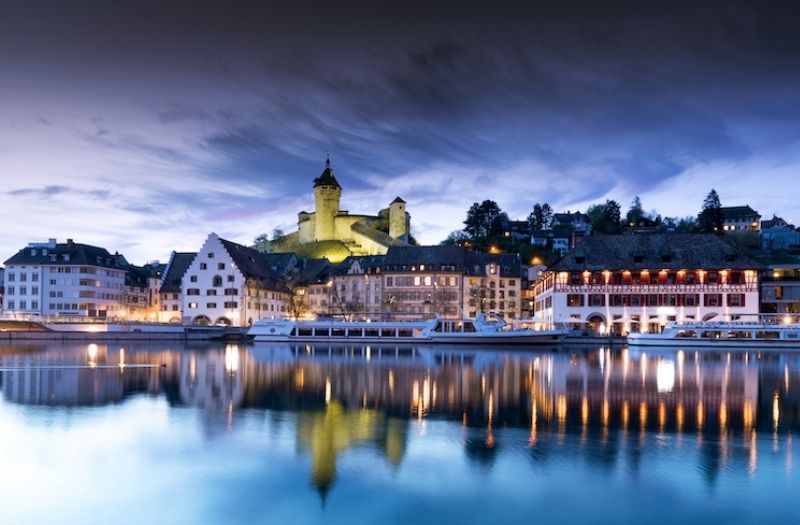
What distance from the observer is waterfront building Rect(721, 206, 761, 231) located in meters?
135

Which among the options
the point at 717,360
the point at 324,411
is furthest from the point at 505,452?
the point at 717,360

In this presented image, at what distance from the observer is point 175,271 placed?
9356cm

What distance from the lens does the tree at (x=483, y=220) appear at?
132000mm

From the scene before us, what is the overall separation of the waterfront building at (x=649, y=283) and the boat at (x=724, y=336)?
480 cm

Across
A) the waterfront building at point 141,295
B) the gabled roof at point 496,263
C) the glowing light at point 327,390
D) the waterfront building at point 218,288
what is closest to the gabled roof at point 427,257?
the gabled roof at point 496,263

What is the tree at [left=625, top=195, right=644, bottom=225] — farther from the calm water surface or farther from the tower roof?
the calm water surface

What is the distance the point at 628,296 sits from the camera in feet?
237

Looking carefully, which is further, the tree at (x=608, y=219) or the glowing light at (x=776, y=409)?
the tree at (x=608, y=219)

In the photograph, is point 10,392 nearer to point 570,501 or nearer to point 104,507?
point 104,507

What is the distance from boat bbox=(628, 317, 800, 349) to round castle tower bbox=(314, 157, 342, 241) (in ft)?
257

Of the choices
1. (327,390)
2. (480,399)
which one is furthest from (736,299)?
(327,390)

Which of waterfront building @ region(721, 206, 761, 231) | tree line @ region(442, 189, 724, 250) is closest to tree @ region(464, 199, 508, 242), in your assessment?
tree line @ region(442, 189, 724, 250)

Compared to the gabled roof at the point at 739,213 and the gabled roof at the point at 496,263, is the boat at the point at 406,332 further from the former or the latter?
the gabled roof at the point at 739,213

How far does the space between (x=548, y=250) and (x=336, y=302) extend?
42.6 metres
